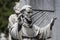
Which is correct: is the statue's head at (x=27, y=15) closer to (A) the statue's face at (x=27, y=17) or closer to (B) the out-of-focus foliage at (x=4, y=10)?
(A) the statue's face at (x=27, y=17)

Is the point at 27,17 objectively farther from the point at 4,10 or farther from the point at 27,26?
the point at 4,10

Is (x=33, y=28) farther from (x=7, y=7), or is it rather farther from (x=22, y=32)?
(x=7, y=7)

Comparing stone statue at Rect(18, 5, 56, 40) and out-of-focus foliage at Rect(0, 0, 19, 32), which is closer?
stone statue at Rect(18, 5, 56, 40)

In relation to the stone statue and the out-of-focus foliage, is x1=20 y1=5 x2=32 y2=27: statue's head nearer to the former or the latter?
the stone statue

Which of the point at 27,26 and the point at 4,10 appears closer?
the point at 27,26

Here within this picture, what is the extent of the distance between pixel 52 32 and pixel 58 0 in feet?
1.85

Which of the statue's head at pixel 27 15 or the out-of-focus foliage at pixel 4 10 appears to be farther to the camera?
the out-of-focus foliage at pixel 4 10

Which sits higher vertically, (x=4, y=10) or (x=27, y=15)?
(x=27, y=15)

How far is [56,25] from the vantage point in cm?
815

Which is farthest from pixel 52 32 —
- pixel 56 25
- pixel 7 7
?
pixel 7 7

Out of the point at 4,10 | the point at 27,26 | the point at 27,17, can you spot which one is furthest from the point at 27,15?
Answer: the point at 4,10

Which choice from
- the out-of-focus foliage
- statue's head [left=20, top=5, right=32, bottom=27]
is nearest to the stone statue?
statue's head [left=20, top=5, right=32, bottom=27]

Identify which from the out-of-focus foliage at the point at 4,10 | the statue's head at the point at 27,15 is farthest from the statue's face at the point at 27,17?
the out-of-focus foliage at the point at 4,10

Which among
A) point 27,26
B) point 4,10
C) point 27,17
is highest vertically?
point 27,17
